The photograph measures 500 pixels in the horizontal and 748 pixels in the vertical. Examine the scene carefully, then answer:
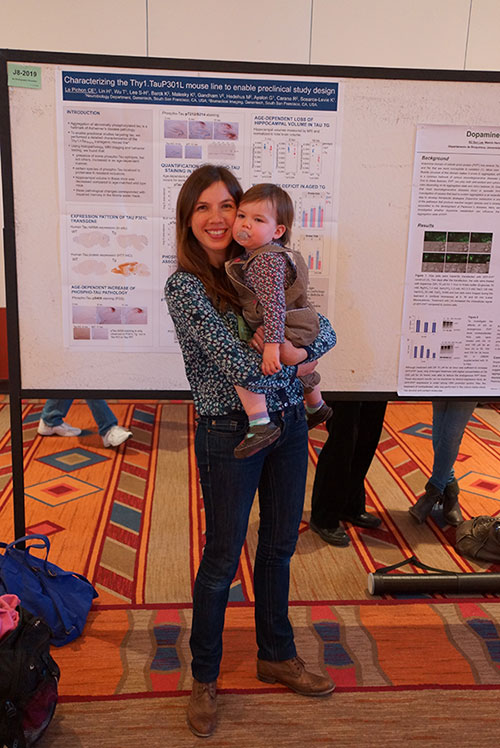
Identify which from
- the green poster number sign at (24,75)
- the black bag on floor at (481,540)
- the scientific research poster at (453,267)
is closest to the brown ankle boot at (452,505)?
the black bag on floor at (481,540)

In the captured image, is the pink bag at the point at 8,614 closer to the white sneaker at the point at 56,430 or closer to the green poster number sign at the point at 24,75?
the green poster number sign at the point at 24,75

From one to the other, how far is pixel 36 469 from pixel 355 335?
2.00 meters

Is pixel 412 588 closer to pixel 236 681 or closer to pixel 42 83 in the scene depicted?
pixel 236 681

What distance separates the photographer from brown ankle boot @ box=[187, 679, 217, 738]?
167 cm

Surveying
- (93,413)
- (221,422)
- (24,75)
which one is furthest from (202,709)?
(93,413)

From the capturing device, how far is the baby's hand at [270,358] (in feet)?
4.95

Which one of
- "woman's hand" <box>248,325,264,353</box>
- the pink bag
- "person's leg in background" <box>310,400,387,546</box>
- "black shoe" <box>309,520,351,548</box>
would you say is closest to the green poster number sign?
"woman's hand" <box>248,325,264,353</box>

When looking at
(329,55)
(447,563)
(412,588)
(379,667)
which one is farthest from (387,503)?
(329,55)

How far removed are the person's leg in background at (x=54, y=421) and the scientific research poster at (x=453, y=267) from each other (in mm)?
2345

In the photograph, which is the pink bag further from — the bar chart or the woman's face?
the bar chart

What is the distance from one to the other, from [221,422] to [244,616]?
3.02ft

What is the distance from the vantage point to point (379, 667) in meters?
1.94

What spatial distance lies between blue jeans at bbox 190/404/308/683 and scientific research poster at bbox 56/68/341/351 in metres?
0.61

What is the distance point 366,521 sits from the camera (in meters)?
2.87
